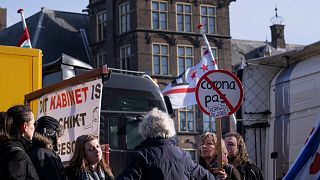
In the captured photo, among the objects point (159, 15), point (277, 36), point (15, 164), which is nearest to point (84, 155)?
point (15, 164)

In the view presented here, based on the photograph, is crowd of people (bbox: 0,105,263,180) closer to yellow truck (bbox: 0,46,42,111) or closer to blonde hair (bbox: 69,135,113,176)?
blonde hair (bbox: 69,135,113,176)

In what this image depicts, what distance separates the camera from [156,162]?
4.87 m

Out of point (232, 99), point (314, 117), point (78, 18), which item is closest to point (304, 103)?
point (314, 117)

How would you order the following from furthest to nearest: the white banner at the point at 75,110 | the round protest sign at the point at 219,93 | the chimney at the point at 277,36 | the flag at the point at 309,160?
1. the chimney at the point at 277,36
2. the white banner at the point at 75,110
3. the round protest sign at the point at 219,93
4. the flag at the point at 309,160

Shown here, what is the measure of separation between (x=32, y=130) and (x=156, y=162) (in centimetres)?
104

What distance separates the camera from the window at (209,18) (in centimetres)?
4838

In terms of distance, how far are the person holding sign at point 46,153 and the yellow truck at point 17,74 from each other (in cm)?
293

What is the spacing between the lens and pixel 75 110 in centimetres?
721

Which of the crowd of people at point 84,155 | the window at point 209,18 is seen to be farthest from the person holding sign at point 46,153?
the window at point 209,18

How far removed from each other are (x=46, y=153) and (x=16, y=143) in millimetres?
350

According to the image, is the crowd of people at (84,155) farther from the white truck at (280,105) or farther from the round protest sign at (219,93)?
the white truck at (280,105)

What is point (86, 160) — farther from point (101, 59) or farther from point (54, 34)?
point (54, 34)

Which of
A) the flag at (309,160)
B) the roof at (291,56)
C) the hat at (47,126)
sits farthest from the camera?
the roof at (291,56)

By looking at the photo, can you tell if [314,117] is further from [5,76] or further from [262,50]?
[262,50]
